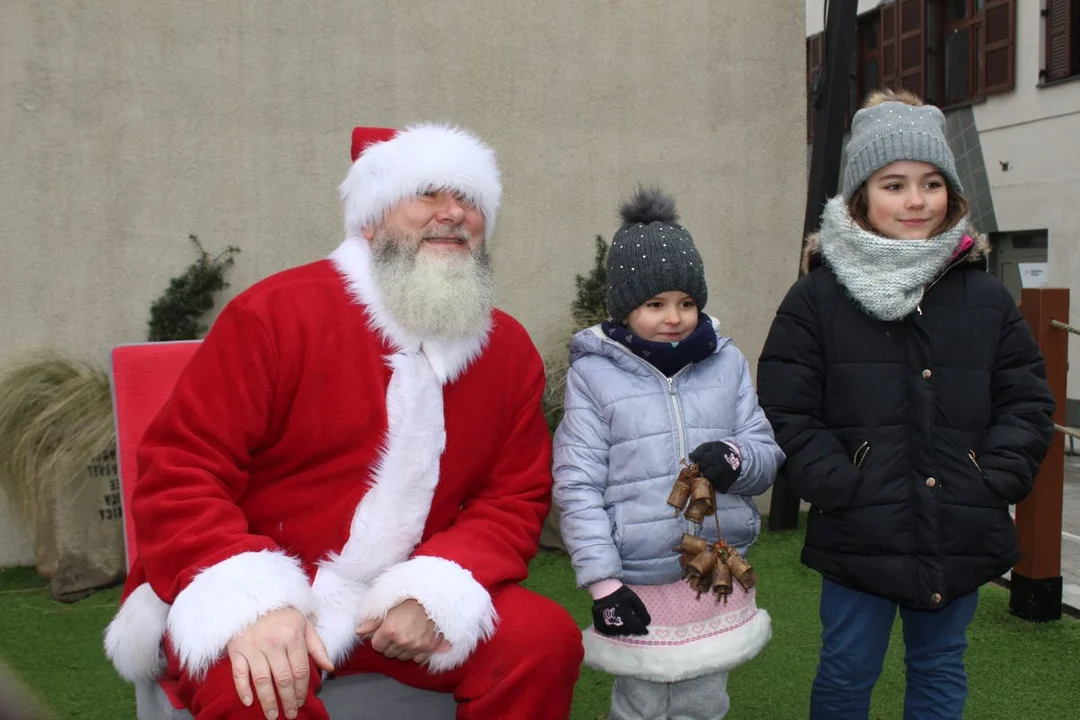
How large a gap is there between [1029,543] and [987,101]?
1114 centimetres

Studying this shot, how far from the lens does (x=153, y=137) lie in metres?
4.80

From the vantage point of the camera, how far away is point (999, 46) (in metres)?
13.1

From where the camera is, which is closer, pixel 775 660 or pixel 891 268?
pixel 891 268

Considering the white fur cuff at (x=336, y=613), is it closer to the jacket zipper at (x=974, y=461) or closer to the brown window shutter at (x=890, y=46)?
the jacket zipper at (x=974, y=461)

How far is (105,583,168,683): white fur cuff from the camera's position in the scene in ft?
Result: 6.71

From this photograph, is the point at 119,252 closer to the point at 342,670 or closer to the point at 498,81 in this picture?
the point at 498,81

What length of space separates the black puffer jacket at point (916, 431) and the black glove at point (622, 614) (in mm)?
522

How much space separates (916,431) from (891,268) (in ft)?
1.35

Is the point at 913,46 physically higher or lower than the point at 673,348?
higher

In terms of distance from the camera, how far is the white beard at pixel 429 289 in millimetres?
2213

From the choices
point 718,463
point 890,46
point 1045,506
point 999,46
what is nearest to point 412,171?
point 718,463

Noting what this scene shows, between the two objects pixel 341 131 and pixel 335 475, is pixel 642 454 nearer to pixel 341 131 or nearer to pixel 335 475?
pixel 335 475

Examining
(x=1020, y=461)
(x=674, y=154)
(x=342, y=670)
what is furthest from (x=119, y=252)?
(x=1020, y=461)

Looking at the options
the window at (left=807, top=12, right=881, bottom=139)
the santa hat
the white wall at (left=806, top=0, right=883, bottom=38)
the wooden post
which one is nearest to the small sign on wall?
the window at (left=807, top=12, right=881, bottom=139)
